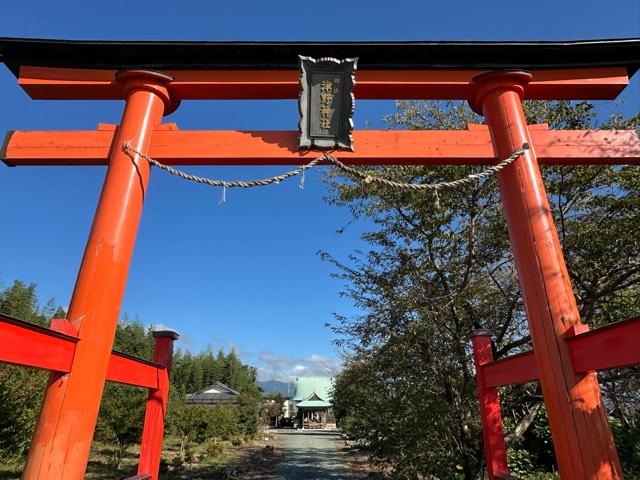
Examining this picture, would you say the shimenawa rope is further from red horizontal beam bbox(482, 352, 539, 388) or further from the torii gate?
red horizontal beam bbox(482, 352, 539, 388)

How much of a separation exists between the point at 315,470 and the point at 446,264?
41.4 feet

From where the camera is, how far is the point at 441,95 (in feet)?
11.7

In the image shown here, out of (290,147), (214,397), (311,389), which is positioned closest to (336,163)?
(290,147)

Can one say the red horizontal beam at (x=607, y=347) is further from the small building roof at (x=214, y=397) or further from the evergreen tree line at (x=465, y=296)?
the small building roof at (x=214, y=397)

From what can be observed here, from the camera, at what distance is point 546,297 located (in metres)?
2.61

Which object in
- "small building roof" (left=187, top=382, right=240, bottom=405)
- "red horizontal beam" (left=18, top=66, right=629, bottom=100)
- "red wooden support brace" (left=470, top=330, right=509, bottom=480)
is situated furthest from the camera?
"small building roof" (left=187, top=382, right=240, bottom=405)

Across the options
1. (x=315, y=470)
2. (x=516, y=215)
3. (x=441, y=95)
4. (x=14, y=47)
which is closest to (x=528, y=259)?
(x=516, y=215)

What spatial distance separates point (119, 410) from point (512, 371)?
15336 mm

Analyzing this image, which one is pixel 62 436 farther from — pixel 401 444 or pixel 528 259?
pixel 401 444

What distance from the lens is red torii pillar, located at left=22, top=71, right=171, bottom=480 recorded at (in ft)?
7.67

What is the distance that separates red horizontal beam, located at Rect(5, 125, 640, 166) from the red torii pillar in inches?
10.0

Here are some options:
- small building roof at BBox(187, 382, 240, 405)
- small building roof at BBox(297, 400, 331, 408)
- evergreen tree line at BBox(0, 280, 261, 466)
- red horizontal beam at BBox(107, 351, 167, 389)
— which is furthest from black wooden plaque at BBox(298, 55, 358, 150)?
small building roof at BBox(297, 400, 331, 408)

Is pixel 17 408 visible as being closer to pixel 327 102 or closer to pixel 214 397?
pixel 327 102

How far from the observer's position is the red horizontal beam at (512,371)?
3.06 m
